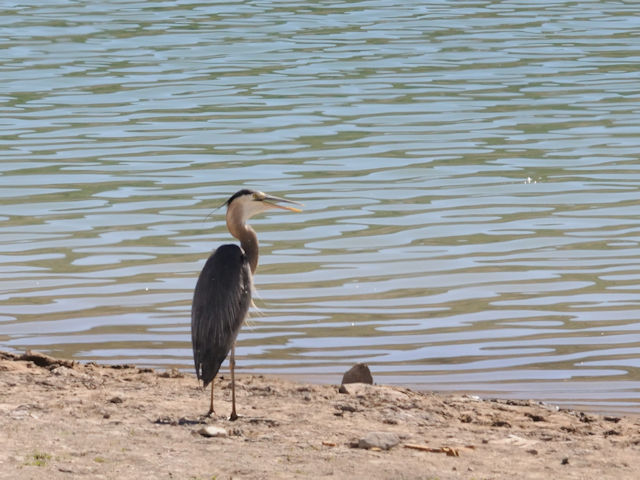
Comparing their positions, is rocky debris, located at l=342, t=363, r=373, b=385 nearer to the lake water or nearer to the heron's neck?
the lake water

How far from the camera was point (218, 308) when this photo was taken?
866 cm

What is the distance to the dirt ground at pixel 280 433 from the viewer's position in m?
7.35

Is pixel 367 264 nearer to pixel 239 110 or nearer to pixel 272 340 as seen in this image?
pixel 272 340

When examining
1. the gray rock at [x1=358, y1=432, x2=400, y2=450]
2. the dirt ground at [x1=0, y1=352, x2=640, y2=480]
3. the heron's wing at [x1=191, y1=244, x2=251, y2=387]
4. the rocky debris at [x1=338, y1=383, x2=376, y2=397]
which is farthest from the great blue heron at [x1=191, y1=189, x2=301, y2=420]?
the gray rock at [x1=358, y1=432, x2=400, y2=450]

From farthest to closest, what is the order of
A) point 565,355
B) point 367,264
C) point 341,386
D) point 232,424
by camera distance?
point 367,264 < point 565,355 < point 341,386 < point 232,424

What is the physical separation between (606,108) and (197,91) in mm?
7098

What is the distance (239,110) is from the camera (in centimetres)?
2256

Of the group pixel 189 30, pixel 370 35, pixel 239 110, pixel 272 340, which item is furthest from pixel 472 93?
pixel 272 340

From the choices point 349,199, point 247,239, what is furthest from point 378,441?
point 349,199

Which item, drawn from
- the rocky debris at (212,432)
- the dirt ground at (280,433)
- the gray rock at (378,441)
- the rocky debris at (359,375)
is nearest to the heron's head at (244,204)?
the dirt ground at (280,433)

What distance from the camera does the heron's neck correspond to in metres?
9.30

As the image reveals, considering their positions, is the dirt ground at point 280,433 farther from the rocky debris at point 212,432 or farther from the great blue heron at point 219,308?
the great blue heron at point 219,308

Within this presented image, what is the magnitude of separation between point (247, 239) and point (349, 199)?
6838mm

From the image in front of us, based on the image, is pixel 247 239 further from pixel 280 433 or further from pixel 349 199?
pixel 349 199
